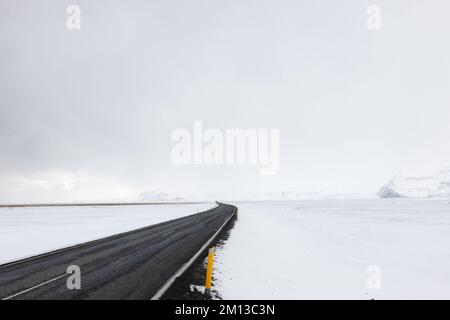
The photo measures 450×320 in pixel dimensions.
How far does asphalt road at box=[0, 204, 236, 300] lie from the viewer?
22.3ft

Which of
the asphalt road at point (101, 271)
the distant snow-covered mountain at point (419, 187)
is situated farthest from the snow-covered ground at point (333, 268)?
the distant snow-covered mountain at point (419, 187)

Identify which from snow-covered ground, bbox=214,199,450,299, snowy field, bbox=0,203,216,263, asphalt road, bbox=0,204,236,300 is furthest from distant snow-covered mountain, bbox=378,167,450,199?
asphalt road, bbox=0,204,236,300

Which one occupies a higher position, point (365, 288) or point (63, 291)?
point (63, 291)

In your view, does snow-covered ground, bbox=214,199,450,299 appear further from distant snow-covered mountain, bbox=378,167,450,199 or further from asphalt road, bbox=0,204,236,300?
distant snow-covered mountain, bbox=378,167,450,199

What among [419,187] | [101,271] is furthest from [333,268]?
[419,187]

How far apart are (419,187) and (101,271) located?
7147 inches

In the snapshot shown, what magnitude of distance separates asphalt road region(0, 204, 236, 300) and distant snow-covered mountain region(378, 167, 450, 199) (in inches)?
6470

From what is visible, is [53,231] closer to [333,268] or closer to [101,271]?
[101,271]

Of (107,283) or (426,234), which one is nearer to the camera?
(107,283)
